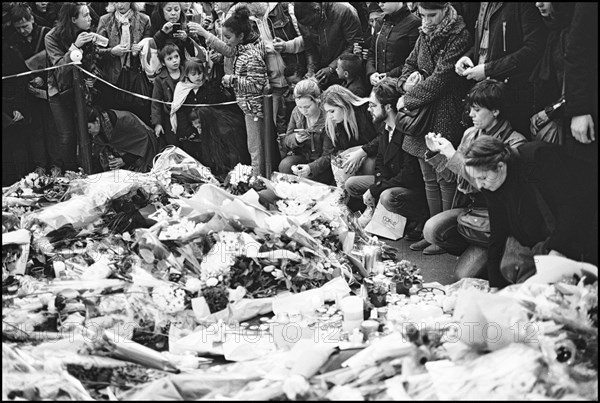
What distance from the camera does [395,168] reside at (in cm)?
637

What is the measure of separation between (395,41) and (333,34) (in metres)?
0.63

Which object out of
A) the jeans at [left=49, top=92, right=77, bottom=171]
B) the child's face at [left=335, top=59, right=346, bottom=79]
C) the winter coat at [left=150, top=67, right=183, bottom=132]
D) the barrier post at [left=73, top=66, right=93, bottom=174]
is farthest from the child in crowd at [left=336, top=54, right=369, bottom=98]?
the jeans at [left=49, top=92, right=77, bottom=171]

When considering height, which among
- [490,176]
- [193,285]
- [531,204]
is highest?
[490,176]

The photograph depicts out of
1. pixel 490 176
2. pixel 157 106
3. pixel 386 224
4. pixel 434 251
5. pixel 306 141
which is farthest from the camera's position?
pixel 157 106

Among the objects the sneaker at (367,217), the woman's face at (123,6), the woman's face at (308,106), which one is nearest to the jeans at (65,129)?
the woman's face at (123,6)

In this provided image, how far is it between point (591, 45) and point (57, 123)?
192 inches

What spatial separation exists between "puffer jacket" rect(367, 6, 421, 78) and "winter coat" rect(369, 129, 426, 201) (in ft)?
1.67

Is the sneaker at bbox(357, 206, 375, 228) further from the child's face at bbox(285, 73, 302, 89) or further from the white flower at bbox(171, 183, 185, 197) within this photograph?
the white flower at bbox(171, 183, 185, 197)

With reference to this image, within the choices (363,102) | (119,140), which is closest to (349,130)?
(363,102)

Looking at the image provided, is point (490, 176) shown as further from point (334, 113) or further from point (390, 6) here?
point (334, 113)

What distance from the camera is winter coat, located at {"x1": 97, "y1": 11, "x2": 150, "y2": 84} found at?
733 cm

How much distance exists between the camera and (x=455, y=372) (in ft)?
12.5

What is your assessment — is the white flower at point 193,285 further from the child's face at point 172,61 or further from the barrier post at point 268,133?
the child's face at point 172,61

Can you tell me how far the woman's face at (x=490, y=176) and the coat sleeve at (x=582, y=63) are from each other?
543mm
